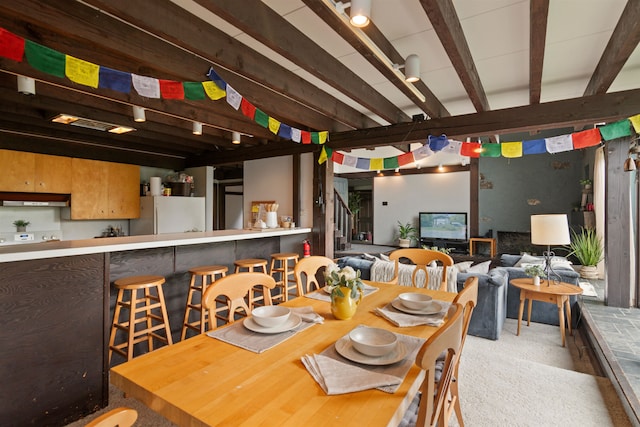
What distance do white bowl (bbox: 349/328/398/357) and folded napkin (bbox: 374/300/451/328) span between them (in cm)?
23

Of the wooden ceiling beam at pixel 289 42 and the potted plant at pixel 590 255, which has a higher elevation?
the wooden ceiling beam at pixel 289 42

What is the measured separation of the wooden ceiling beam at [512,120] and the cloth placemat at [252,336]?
10.4ft

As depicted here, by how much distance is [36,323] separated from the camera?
1866 millimetres

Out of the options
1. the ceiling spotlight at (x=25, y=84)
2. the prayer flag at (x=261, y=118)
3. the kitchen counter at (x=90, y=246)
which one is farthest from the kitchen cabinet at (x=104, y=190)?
the prayer flag at (x=261, y=118)

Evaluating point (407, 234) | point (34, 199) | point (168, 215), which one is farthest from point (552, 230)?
point (34, 199)

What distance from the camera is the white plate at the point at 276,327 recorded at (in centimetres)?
140

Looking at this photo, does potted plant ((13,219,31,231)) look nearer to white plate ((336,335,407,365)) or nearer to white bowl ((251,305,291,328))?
white bowl ((251,305,291,328))

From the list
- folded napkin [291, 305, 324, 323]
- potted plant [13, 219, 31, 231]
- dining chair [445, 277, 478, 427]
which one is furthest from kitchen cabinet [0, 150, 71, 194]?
dining chair [445, 277, 478, 427]

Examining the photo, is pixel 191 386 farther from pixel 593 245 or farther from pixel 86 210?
pixel 593 245

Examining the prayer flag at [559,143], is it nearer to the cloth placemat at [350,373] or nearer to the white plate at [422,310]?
the white plate at [422,310]

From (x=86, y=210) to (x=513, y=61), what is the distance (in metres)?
5.77

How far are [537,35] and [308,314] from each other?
2307 mm

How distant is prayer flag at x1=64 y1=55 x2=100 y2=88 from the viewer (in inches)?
74.7

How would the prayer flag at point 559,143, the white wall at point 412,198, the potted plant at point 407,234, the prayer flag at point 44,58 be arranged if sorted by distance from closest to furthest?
the prayer flag at point 44,58, the prayer flag at point 559,143, the white wall at point 412,198, the potted plant at point 407,234
